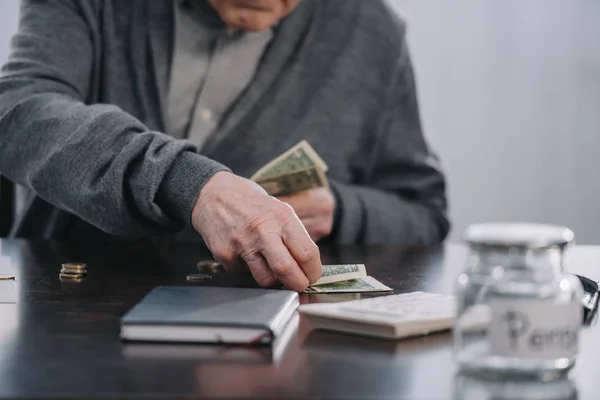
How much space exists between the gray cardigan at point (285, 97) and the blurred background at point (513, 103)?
40.0 inches

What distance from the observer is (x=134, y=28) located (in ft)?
6.14

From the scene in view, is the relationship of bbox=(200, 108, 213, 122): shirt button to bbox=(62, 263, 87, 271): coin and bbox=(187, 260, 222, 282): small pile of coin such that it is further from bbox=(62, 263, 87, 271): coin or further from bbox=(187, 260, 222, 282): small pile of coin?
bbox=(62, 263, 87, 271): coin

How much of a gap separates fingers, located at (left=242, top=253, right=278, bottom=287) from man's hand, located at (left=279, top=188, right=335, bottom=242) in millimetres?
506

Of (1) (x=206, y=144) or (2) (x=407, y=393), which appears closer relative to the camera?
(2) (x=407, y=393)

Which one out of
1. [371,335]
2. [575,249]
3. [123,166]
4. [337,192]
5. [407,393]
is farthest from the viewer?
[337,192]

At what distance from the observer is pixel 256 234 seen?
1.09 metres

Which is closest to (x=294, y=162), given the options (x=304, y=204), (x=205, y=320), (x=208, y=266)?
(x=304, y=204)

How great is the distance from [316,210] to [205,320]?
844 mm

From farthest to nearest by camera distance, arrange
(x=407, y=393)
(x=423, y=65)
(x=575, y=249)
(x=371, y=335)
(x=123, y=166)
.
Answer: (x=423, y=65)
(x=575, y=249)
(x=123, y=166)
(x=371, y=335)
(x=407, y=393)

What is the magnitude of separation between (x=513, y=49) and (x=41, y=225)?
178cm

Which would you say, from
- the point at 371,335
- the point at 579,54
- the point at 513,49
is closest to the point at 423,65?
the point at 513,49

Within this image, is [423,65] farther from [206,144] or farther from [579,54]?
[206,144]

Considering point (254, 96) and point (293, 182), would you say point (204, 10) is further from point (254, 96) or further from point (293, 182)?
point (293, 182)

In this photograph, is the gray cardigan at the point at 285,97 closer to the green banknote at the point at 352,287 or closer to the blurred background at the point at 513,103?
the green banknote at the point at 352,287
